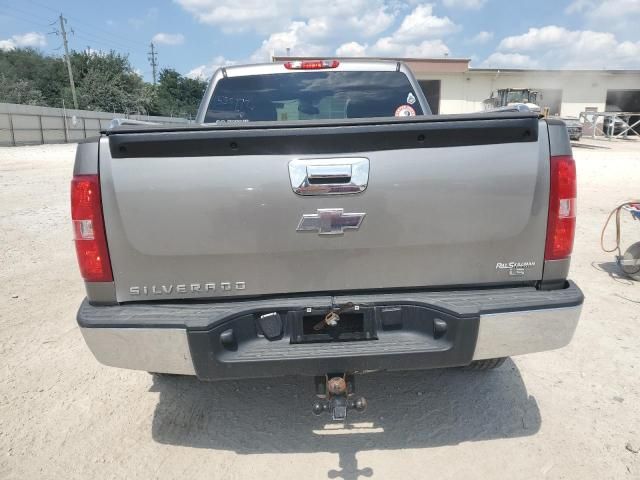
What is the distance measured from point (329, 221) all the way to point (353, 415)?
1435 millimetres

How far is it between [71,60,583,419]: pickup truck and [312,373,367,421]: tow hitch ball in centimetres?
1

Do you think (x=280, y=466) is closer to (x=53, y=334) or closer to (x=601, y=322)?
(x=53, y=334)

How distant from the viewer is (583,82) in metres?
38.3

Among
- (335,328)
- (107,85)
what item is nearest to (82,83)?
(107,85)

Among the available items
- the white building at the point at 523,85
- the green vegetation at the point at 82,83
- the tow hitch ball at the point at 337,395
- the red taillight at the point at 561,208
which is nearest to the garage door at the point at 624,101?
the white building at the point at 523,85

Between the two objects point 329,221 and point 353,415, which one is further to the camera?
point 353,415

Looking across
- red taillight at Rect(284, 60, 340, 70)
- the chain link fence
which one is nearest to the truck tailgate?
red taillight at Rect(284, 60, 340, 70)

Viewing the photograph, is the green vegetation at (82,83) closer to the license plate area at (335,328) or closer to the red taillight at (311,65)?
the red taillight at (311,65)

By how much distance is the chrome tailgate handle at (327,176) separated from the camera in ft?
7.13

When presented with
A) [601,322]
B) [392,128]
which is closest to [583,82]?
[601,322]

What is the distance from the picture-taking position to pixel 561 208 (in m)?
2.27

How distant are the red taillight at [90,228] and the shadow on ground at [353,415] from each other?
1.16 meters

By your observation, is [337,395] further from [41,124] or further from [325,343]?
[41,124]

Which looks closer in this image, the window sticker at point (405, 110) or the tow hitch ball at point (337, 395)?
the tow hitch ball at point (337, 395)
